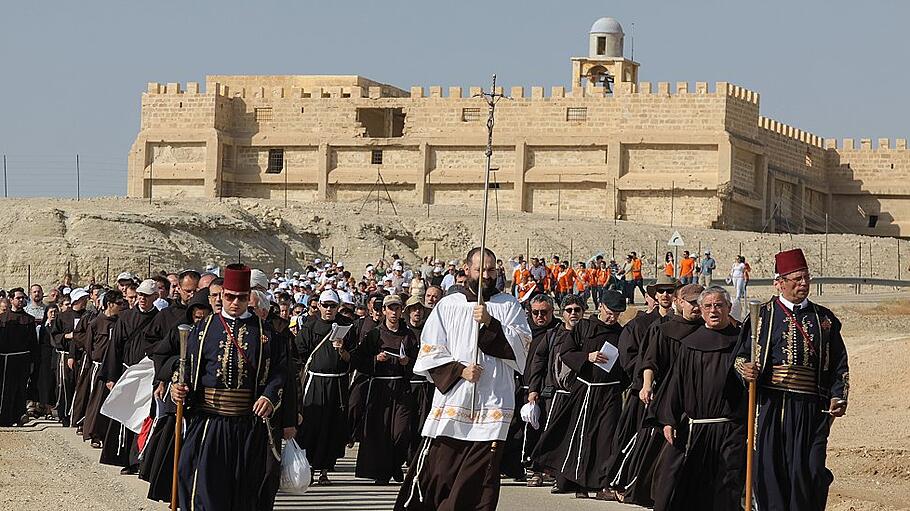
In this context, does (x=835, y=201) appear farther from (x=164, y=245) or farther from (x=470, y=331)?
(x=470, y=331)

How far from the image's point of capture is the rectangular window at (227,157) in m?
64.2

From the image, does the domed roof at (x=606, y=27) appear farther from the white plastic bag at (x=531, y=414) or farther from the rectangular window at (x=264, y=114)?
the white plastic bag at (x=531, y=414)

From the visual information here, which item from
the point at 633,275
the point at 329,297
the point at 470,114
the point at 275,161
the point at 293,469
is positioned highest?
the point at 470,114

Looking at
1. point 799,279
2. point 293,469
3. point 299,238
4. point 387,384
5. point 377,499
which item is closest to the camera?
point 799,279

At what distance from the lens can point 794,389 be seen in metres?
10.1

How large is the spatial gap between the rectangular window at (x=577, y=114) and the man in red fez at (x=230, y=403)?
5138 cm

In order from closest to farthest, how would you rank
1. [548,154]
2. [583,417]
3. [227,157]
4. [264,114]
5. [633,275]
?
[583,417], [633,275], [548,154], [227,157], [264,114]

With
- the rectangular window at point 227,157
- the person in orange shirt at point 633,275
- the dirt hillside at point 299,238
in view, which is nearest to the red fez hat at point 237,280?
the person in orange shirt at point 633,275

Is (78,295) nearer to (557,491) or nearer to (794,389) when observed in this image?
(557,491)

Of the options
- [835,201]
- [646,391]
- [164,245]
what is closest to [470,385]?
[646,391]

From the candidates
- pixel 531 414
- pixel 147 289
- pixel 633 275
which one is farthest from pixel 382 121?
pixel 531 414

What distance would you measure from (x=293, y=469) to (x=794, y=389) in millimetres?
3040

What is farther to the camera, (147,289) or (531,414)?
(147,289)

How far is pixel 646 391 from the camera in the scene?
1088 centimetres
